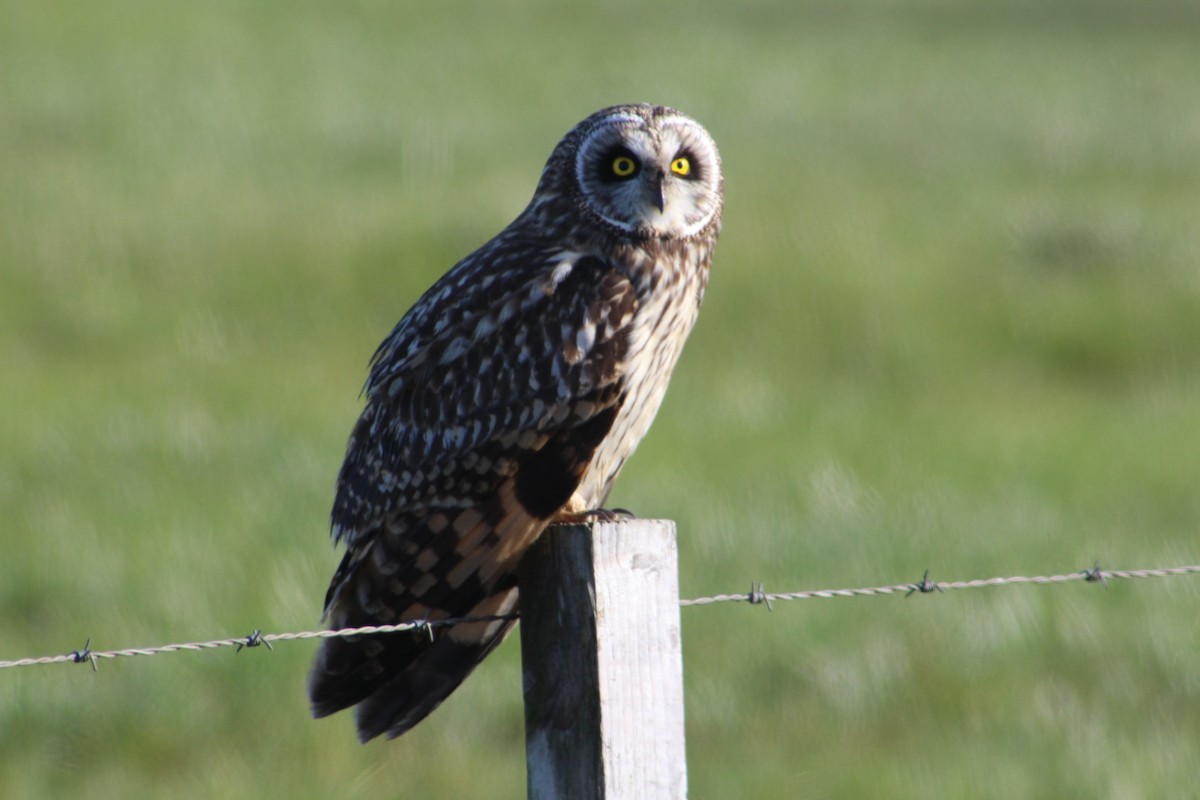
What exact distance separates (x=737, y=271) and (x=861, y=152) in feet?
17.9

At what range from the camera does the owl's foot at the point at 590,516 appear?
3.97 meters

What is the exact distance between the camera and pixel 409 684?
4074 mm

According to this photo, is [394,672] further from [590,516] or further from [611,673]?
[611,673]

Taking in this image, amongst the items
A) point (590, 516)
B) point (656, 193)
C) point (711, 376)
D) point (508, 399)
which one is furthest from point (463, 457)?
point (711, 376)

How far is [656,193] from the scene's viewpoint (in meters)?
4.50

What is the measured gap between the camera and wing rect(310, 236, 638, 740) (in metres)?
4.06

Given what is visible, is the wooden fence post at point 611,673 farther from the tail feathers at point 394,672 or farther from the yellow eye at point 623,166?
the yellow eye at point 623,166

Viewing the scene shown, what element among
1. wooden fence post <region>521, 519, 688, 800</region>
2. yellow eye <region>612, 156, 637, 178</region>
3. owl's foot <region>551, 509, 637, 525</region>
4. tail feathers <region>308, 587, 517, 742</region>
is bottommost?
wooden fence post <region>521, 519, 688, 800</region>

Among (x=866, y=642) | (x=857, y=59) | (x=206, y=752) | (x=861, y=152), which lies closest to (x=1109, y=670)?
(x=866, y=642)

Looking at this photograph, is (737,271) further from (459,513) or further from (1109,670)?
(459,513)

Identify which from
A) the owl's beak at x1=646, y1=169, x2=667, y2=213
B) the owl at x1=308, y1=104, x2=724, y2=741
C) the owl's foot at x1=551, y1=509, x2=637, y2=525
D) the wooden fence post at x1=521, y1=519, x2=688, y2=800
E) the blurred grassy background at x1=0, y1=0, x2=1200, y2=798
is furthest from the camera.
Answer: the blurred grassy background at x1=0, y1=0, x2=1200, y2=798

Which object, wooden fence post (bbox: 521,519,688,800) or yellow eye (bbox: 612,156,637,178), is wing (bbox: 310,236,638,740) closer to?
yellow eye (bbox: 612,156,637,178)

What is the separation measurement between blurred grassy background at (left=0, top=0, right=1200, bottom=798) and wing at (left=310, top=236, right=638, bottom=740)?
170cm

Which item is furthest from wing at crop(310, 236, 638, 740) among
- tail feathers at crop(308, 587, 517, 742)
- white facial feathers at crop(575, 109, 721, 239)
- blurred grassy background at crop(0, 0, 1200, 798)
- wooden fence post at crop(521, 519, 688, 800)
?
blurred grassy background at crop(0, 0, 1200, 798)
